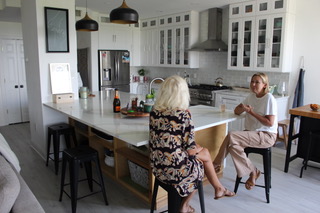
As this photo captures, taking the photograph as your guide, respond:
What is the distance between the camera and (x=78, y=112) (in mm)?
3480

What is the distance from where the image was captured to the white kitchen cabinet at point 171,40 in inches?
254

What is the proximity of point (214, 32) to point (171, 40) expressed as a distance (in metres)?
1.20

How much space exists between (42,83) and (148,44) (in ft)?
13.3

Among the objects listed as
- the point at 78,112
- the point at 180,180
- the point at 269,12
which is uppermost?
the point at 269,12

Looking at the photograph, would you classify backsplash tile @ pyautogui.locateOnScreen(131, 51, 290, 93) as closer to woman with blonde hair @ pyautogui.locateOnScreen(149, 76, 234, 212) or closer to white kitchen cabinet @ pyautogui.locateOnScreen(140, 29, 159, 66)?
white kitchen cabinet @ pyautogui.locateOnScreen(140, 29, 159, 66)

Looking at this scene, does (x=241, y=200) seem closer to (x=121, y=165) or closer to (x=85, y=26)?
(x=121, y=165)

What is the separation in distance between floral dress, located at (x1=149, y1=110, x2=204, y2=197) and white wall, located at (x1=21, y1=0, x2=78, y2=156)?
2503 mm

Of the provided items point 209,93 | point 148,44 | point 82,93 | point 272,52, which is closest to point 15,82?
point 82,93

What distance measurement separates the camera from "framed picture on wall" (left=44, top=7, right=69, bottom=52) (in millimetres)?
3910

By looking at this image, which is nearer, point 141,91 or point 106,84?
point 106,84

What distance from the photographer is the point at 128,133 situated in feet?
8.36

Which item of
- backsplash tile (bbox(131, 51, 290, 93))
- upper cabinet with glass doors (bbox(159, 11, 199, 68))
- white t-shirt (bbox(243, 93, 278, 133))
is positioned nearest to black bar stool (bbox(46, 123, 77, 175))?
Answer: white t-shirt (bbox(243, 93, 278, 133))

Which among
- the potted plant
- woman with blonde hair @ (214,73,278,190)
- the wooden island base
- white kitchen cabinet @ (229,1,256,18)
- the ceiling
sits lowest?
the wooden island base

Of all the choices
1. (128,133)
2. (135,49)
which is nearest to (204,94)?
(135,49)
